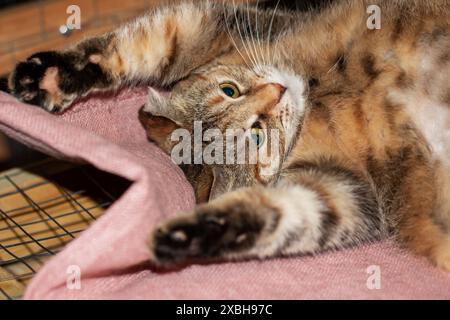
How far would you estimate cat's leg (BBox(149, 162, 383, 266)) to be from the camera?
0.98 m

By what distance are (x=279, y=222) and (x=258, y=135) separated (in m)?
0.28

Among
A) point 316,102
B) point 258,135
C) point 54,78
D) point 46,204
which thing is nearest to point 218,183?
point 258,135

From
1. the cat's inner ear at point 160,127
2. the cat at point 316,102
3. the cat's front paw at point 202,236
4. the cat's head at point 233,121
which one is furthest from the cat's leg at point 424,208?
the cat's inner ear at point 160,127

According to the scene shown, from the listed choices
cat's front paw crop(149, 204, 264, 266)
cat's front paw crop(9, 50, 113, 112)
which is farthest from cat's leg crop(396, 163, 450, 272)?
cat's front paw crop(9, 50, 113, 112)

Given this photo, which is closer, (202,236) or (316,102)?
(202,236)

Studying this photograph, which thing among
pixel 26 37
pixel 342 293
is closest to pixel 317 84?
pixel 342 293

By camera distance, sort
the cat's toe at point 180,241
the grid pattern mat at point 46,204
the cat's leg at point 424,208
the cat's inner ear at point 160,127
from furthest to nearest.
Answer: the grid pattern mat at point 46,204, the cat's inner ear at point 160,127, the cat's leg at point 424,208, the cat's toe at point 180,241

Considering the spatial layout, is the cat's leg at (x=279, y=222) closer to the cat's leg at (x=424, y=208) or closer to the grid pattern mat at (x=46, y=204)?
the cat's leg at (x=424, y=208)

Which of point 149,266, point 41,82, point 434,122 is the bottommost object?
point 149,266

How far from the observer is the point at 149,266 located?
3.72 feet

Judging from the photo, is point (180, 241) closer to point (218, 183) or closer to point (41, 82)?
point (218, 183)

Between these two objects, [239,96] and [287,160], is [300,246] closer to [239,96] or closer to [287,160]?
[287,160]

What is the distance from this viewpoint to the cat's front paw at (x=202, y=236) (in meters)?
0.97

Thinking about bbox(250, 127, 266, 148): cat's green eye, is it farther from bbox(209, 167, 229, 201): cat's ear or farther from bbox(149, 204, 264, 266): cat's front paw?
bbox(149, 204, 264, 266): cat's front paw
